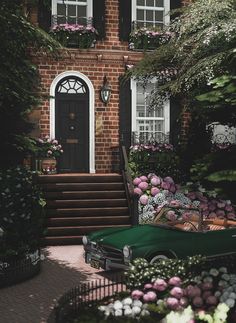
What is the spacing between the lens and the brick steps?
1284 cm

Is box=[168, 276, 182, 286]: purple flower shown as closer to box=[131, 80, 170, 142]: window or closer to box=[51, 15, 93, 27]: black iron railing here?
box=[131, 80, 170, 142]: window

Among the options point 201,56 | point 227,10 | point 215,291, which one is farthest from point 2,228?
point 227,10

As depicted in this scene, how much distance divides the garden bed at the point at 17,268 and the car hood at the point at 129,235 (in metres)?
1.20

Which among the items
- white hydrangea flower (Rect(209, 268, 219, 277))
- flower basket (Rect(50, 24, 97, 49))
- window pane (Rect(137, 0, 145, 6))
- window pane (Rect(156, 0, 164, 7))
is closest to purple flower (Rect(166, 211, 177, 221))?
white hydrangea flower (Rect(209, 268, 219, 277))

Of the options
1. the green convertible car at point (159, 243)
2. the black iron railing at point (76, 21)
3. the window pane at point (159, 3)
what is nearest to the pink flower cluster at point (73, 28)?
the black iron railing at point (76, 21)

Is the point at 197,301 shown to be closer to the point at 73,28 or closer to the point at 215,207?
the point at 215,207

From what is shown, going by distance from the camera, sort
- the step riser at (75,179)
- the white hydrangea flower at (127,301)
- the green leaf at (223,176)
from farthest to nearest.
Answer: the step riser at (75,179), the white hydrangea flower at (127,301), the green leaf at (223,176)

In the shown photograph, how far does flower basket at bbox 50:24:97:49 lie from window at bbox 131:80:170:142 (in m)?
2.17

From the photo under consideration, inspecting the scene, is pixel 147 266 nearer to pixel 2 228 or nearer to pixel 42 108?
pixel 2 228

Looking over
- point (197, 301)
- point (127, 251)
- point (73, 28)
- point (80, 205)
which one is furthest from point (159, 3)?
point (197, 301)

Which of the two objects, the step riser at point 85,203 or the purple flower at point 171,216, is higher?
the purple flower at point 171,216

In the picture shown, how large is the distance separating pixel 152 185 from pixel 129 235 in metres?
5.66

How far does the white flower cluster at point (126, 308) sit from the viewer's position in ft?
19.8

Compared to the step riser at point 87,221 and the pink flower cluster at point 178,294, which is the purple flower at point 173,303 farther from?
the step riser at point 87,221
